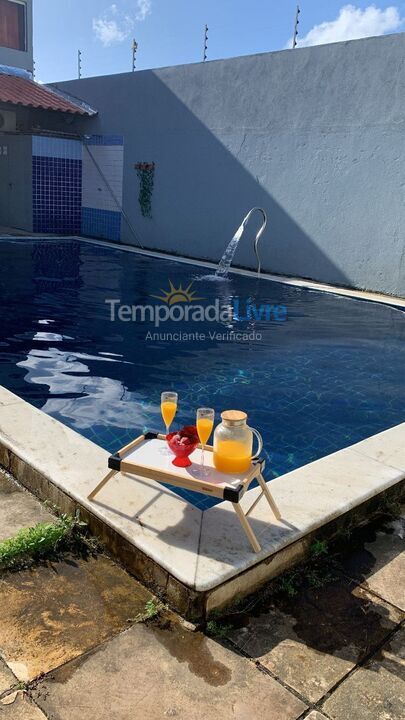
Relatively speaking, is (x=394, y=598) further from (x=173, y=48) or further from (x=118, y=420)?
(x=173, y=48)

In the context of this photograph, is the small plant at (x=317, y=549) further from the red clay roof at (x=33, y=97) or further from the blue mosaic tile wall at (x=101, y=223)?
the red clay roof at (x=33, y=97)

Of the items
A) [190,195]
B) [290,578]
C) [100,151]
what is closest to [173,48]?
[100,151]

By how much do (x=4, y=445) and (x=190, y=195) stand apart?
11603mm

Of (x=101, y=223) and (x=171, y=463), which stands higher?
(x=101, y=223)

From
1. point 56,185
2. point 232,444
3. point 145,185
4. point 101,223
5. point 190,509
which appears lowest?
point 190,509

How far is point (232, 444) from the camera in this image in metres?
2.68

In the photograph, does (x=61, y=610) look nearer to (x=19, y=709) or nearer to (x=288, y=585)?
(x=19, y=709)

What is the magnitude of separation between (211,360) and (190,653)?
14.9 ft

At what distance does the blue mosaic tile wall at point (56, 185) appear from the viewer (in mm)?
16500

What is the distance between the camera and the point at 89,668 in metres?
2.18

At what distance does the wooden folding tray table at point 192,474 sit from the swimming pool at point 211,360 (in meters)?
0.86

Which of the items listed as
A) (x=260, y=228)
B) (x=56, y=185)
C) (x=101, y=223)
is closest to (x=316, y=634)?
(x=260, y=228)

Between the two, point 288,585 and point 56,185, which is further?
point 56,185

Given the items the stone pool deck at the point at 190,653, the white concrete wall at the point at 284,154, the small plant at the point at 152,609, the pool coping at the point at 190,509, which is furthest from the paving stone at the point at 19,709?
the white concrete wall at the point at 284,154
